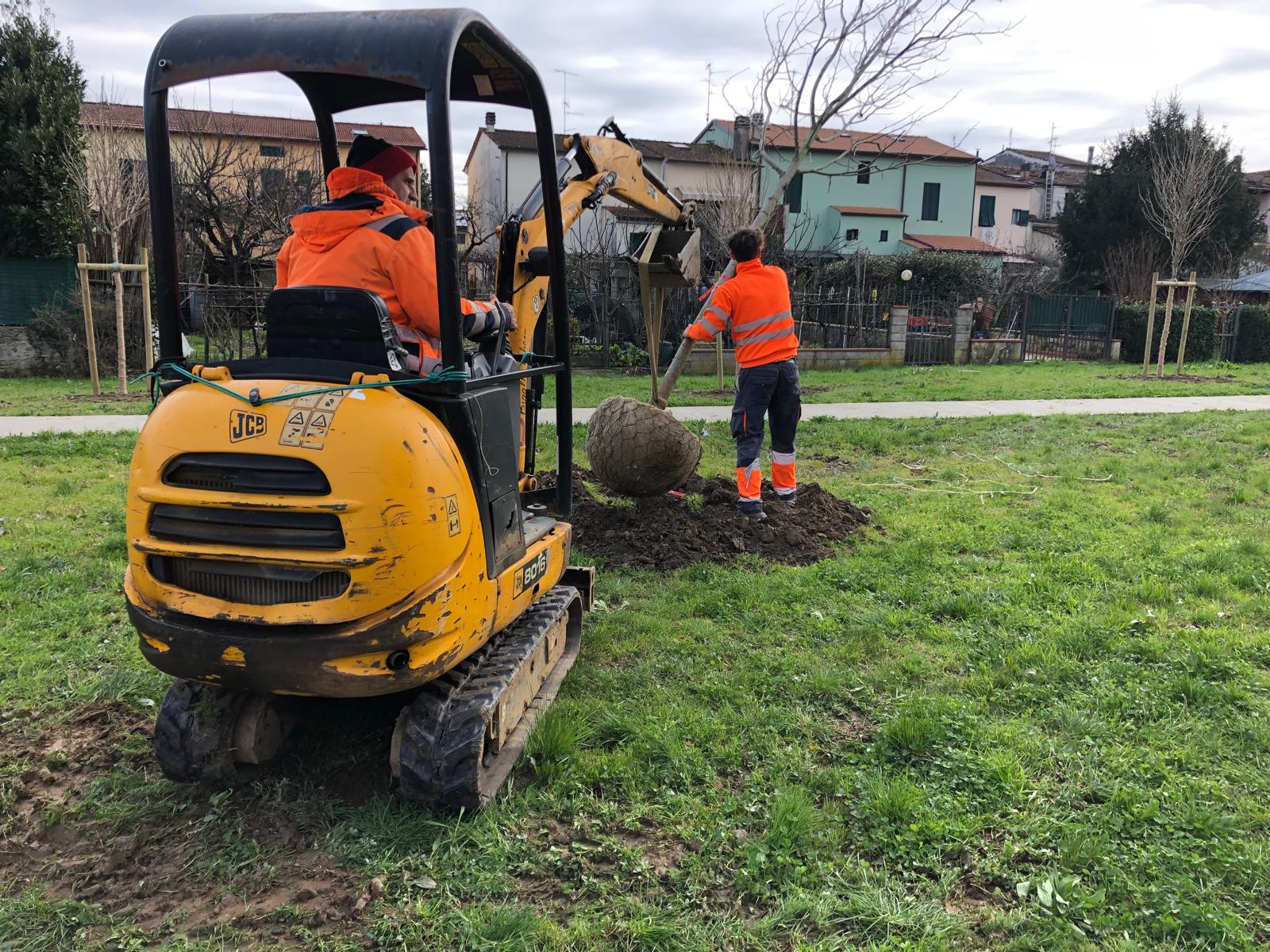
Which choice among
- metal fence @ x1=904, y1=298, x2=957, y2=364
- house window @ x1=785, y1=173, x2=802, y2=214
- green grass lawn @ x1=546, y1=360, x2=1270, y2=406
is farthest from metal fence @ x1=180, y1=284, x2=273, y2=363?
house window @ x1=785, y1=173, x2=802, y2=214

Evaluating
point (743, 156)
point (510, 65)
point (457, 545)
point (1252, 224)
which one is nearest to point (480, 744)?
point (457, 545)

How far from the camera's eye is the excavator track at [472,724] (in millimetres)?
2953

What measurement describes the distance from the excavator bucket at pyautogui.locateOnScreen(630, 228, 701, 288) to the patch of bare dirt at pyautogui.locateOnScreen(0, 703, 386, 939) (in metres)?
3.97

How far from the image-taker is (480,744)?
2.96 meters

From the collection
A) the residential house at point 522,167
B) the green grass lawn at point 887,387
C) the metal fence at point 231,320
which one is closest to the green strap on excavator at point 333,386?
the green grass lawn at point 887,387

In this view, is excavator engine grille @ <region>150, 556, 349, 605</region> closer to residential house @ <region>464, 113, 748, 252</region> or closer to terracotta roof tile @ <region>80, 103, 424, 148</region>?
terracotta roof tile @ <region>80, 103, 424, 148</region>

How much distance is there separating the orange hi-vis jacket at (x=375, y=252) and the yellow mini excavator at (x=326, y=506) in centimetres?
18

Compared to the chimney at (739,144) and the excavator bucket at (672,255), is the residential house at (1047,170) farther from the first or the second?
the excavator bucket at (672,255)

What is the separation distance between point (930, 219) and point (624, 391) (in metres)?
31.3

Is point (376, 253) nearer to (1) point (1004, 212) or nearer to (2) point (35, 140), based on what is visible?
(2) point (35, 140)

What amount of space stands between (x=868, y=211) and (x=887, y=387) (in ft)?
84.3

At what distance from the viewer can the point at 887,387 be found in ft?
49.3

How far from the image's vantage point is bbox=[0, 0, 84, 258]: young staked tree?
49.5 feet

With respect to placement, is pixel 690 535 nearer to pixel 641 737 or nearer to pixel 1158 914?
pixel 641 737
